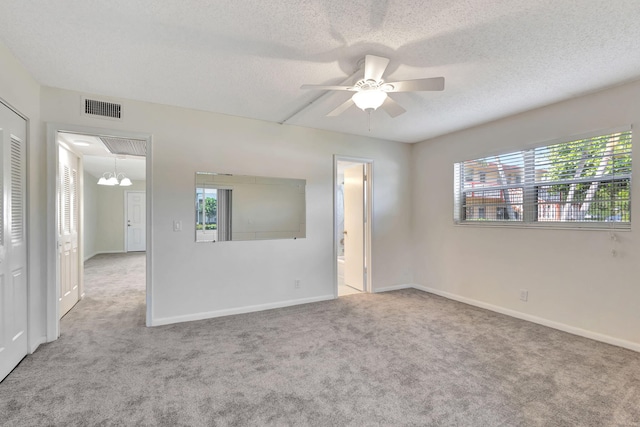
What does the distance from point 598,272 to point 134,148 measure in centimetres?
559

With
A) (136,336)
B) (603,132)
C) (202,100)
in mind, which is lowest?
(136,336)

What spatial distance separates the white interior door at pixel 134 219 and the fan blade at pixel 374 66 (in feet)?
32.3

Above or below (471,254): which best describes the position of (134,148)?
above

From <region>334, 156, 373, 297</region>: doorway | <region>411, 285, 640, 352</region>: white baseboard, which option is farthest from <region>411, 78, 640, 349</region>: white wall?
<region>334, 156, 373, 297</region>: doorway

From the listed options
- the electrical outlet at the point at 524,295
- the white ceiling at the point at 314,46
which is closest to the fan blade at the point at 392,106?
the white ceiling at the point at 314,46

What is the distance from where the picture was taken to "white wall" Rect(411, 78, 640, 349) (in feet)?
9.32

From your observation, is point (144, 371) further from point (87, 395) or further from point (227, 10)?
point (227, 10)

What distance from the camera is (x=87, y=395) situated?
2064 mm

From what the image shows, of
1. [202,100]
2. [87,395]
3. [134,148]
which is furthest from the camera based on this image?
[134,148]

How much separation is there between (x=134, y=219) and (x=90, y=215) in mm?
1302

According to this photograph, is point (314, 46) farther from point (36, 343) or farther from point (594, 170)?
point (36, 343)

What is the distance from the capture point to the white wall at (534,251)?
2.84 meters

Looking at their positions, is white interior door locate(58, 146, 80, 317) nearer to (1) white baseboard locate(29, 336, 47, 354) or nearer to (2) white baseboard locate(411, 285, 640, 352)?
(1) white baseboard locate(29, 336, 47, 354)

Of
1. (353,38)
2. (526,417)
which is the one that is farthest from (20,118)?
(526,417)
